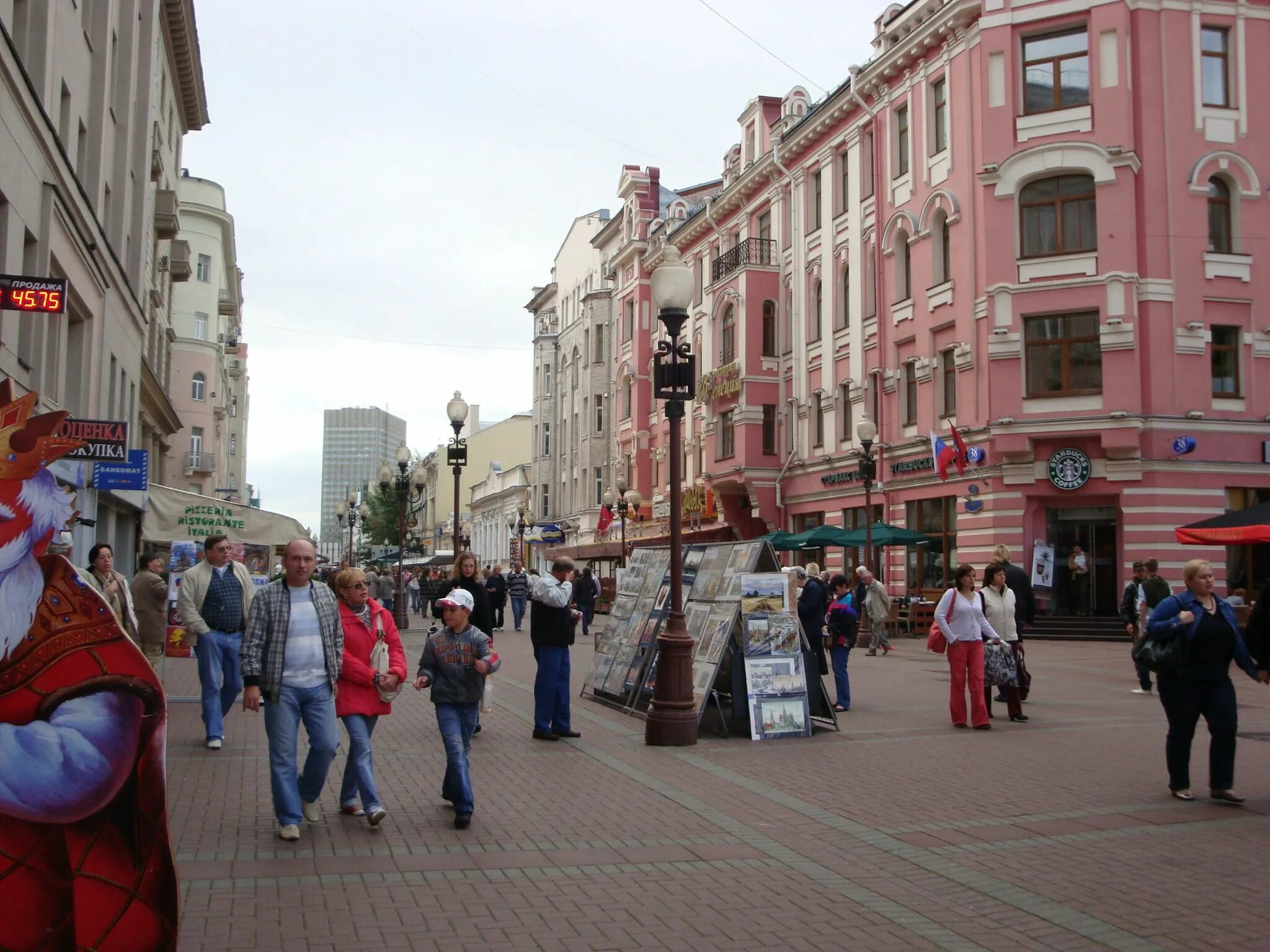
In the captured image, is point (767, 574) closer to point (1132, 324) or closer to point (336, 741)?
point (336, 741)

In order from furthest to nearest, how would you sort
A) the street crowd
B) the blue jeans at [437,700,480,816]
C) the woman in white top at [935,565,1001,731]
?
the woman in white top at [935,565,1001,731]
the blue jeans at [437,700,480,816]
the street crowd

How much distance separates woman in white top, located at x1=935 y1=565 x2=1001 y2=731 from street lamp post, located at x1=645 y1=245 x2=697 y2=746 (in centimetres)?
292

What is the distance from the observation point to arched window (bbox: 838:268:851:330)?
124 ft

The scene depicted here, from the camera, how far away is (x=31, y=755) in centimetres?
346

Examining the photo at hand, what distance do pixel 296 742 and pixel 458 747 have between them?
1.10 m

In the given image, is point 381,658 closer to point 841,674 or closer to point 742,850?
point 742,850

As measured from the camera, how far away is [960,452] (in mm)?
30203

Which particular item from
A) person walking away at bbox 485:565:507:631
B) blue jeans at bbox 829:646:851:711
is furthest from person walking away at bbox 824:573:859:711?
person walking away at bbox 485:565:507:631

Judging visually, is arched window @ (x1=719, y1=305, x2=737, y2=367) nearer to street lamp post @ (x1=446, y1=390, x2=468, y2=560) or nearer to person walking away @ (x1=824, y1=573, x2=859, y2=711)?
street lamp post @ (x1=446, y1=390, x2=468, y2=560)

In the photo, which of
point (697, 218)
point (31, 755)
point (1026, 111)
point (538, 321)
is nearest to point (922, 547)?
point (1026, 111)

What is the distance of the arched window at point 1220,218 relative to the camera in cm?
2941

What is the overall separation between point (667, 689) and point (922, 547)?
22.9 meters

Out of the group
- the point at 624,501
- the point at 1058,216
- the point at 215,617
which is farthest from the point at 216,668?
the point at 624,501

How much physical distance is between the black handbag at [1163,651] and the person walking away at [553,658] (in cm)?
527
